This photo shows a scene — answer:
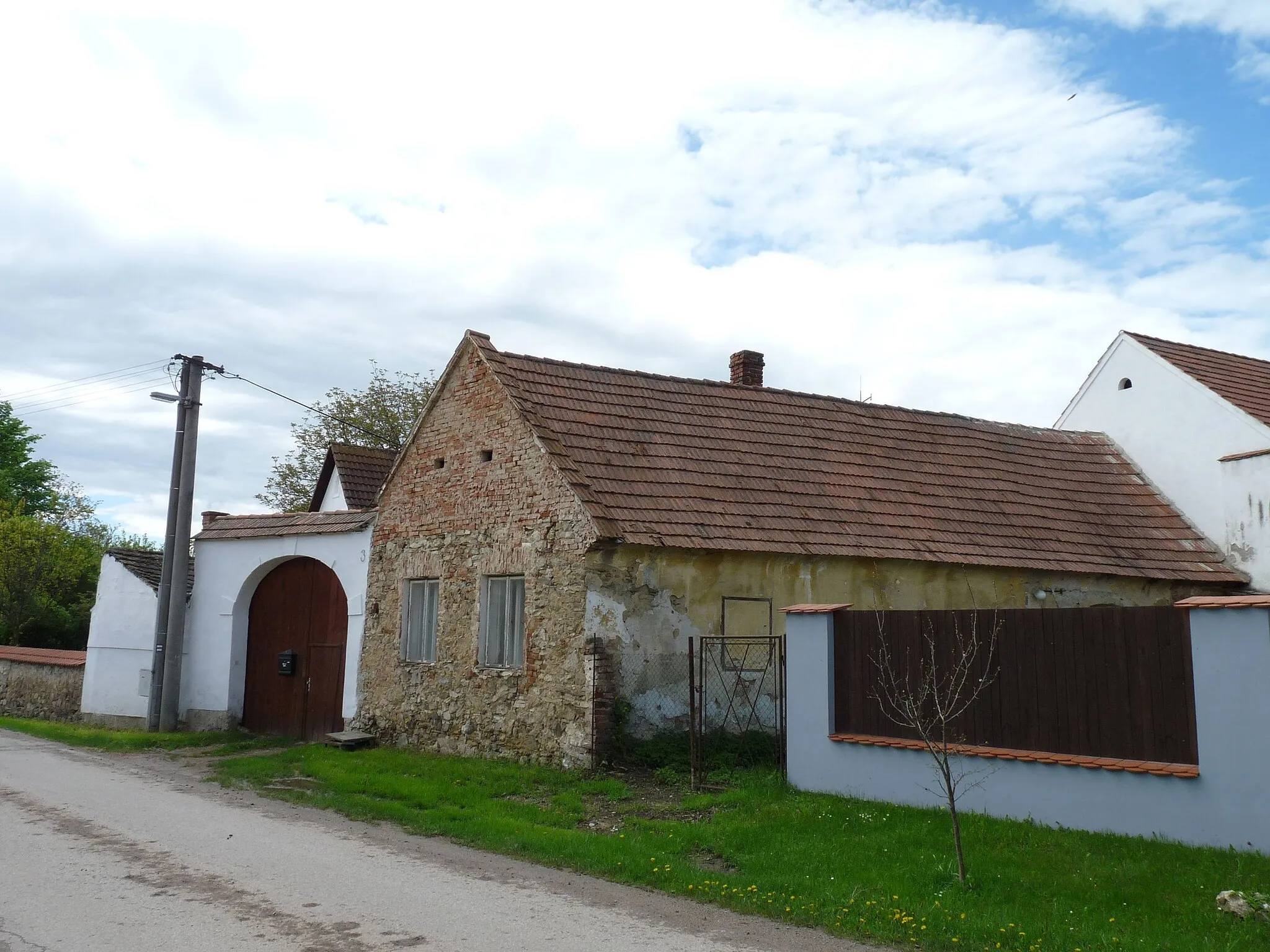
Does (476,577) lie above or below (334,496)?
below

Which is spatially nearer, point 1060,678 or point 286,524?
point 1060,678

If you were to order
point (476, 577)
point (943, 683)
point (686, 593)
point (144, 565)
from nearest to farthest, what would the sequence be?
point (943, 683) → point (686, 593) → point (476, 577) → point (144, 565)

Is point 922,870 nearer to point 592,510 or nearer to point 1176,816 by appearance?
point 1176,816

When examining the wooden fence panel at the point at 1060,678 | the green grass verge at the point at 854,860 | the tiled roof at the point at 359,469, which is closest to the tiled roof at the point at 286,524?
the tiled roof at the point at 359,469

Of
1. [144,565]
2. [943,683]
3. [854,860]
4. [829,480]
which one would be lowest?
[854,860]

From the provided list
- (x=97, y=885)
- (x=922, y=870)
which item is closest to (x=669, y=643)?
(x=922, y=870)

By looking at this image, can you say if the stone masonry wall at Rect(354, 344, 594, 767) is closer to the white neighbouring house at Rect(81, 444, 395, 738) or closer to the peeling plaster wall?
the peeling plaster wall

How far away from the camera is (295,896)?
23.4ft

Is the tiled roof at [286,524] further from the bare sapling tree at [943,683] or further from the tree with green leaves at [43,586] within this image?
the tree with green leaves at [43,586]

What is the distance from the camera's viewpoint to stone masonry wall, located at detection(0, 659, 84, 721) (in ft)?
68.7

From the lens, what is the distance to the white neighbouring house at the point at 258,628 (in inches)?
666

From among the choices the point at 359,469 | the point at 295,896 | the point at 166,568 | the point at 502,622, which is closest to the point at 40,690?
the point at 166,568

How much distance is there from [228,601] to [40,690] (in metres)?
6.43

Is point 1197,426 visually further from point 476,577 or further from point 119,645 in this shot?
point 119,645
